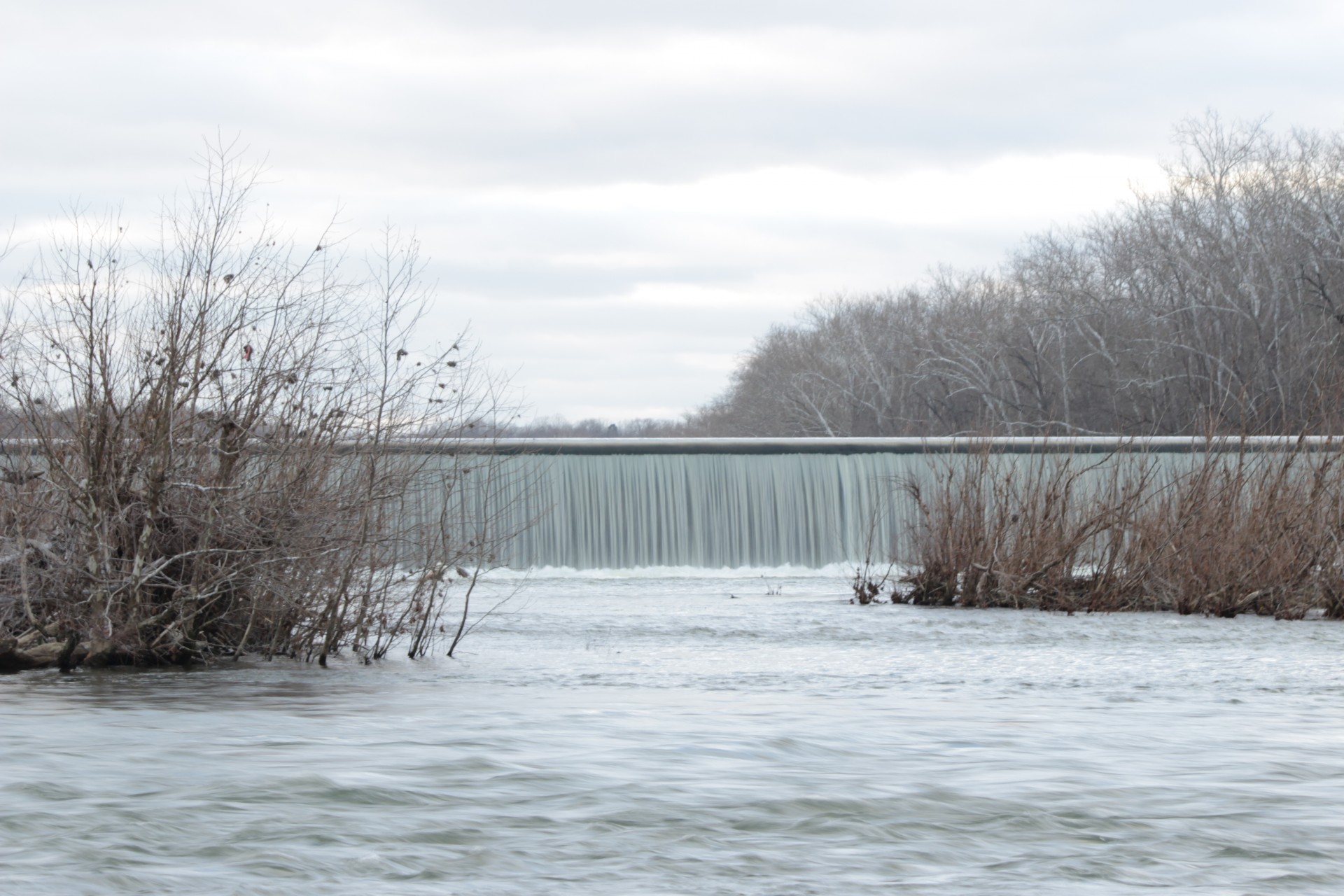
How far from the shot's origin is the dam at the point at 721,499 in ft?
74.2

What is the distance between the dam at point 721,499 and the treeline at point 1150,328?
8.43 m

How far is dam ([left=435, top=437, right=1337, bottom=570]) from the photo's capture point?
74.2ft

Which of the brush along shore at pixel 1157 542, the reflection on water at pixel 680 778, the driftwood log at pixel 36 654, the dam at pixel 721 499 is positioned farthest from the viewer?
the dam at pixel 721 499

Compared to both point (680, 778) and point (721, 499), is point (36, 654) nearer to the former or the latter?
point (680, 778)

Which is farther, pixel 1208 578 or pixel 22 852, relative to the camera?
pixel 1208 578

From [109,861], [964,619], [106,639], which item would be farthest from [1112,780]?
[964,619]

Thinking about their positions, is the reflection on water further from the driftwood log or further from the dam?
the dam

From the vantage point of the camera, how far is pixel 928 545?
15109 millimetres

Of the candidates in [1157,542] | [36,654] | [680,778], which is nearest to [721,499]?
[1157,542]

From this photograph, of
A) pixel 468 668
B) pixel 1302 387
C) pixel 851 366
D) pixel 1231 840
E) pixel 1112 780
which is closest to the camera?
pixel 1231 840

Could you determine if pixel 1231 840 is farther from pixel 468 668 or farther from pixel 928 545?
pixel 928 545

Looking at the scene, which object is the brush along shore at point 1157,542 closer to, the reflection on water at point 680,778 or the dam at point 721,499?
the reflection on water at point 680,778

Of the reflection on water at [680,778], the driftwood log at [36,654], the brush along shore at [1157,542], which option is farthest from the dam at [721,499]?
the driftwood log at [36,654]

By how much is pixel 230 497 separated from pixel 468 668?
2.07m
